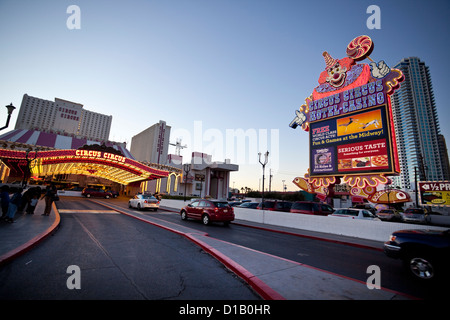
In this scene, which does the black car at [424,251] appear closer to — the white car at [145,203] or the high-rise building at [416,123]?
the white car at [145,203]

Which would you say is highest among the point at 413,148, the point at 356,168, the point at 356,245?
the point at 413,148

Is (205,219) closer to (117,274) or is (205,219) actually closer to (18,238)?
(18,238)

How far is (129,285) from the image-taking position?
11.9 ft

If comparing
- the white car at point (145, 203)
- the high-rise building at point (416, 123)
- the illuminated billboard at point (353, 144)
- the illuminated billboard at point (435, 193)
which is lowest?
the white car at point (145, 203)

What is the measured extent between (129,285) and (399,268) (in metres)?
7.04

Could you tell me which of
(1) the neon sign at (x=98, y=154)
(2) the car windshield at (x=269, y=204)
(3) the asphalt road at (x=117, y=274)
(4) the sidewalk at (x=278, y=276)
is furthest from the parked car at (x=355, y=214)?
(1) the neon sign at (x=98, y=154)

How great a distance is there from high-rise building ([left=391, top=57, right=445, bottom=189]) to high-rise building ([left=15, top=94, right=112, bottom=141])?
202930 mm

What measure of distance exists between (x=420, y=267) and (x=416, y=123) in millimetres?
154600

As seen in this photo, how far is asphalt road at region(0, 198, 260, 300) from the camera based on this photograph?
3.30 m

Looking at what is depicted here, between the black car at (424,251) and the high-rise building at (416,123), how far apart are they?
465ft

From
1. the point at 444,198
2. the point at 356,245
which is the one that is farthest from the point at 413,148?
A: the point at 356,245

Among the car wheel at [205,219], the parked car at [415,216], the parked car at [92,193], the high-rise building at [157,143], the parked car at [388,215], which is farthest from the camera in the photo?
the high-rise building at [157,143]

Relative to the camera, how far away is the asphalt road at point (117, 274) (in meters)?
3.30

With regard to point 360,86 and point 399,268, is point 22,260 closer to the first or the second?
point 399,268
